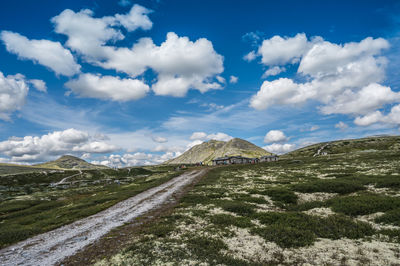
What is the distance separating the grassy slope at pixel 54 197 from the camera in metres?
22.5

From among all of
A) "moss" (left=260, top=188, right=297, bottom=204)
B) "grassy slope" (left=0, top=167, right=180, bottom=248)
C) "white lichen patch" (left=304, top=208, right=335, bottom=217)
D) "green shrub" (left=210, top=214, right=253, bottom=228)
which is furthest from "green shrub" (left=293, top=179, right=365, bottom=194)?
"grassy slope" (left=0, top=167, right=180, bottom=248)

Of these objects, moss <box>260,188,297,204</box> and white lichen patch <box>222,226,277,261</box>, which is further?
moss <box>260,188,297,204</box>

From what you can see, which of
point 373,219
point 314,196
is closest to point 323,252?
point 373,219

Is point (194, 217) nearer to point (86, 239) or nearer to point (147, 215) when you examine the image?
point (147, 215)

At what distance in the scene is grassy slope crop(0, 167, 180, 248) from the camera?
2253 centimetres

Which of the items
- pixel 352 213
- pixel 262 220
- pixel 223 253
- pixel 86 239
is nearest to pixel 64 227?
pixel 86 239

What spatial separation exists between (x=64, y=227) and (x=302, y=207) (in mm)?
25300

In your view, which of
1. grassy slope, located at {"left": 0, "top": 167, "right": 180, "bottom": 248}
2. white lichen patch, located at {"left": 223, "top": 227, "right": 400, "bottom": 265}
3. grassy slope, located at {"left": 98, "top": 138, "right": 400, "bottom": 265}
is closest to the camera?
white lichen patch, located at {"left": 223, "top": 227, "right": 400, "bottom": 265}

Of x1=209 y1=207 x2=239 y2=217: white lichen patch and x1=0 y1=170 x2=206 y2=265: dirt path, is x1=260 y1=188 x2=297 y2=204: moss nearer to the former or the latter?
x1=209 y1=207 x2=239 y2=217: white lichen patch

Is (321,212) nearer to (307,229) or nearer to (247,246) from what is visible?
(307,229)

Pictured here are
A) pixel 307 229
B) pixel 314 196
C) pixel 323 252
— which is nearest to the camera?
pixel 323 252

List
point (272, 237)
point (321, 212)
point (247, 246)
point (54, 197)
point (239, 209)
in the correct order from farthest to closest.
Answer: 1. point (54, 197)
2. point (239, 209)
3. point (321, 212)
4. point (272, 237)
5. point (247, 246)

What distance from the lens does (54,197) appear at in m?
53.1

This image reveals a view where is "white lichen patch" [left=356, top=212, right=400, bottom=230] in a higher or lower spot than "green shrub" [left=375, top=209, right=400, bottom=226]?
lower
